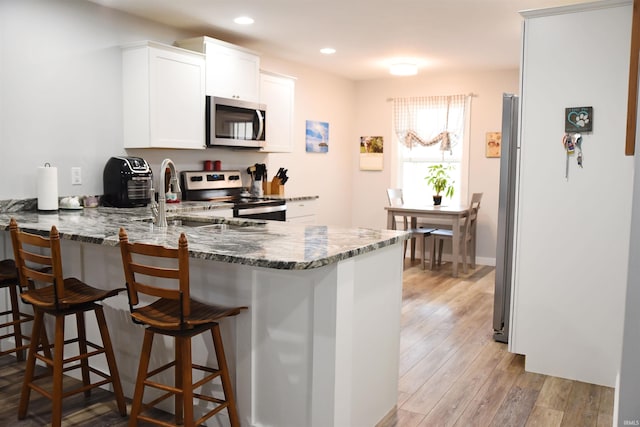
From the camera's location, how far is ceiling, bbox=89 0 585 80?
12.7 ft

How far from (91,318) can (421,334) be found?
7.23 ft

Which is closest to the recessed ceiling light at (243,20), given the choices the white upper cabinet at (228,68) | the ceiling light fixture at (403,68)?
the white upper cabinet at (228,68)

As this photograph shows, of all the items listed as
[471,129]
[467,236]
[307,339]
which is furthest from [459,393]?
[471,129]

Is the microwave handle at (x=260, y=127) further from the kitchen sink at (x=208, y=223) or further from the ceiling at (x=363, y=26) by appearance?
the kitchen sink at (x=208, y=223)

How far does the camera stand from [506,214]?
3.67 metres

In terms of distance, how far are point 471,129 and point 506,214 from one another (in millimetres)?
3103

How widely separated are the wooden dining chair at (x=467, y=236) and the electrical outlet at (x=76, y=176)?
→ 149 inches

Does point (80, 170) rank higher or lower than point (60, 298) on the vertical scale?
higher

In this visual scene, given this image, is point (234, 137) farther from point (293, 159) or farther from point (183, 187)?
point (293, 159)

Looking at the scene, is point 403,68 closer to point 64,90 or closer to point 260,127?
point 260,127

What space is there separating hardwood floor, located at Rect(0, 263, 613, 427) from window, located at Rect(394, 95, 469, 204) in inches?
122

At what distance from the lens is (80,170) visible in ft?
12.6

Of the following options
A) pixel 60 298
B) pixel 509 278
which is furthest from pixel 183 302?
pixel 509 278

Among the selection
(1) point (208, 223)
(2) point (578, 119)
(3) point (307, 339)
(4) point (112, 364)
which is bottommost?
(4) point (112, 364)
